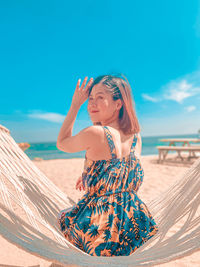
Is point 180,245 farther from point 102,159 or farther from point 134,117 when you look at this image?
point 134,117

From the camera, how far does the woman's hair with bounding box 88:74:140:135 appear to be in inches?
37.4

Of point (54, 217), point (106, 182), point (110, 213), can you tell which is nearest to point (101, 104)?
point (106, 182)

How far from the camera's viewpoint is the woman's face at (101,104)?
934mm

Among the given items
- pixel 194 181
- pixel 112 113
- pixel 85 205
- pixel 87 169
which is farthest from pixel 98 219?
pixel 194 181

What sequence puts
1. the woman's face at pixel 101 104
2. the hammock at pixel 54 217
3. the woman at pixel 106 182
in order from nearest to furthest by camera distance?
the hammock at pixel 54 217, the woman at pixel 106 182, the woman's face at pixel 101 104

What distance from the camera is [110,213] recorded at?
80 cm

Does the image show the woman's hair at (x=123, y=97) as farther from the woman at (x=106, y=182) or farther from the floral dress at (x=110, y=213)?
the floral dress at (x=110, y=213)

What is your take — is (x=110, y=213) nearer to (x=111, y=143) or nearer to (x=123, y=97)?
(x=111, y=143)

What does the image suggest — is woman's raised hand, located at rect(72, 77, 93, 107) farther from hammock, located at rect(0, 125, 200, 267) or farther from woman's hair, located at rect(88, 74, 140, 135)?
hammock, located at rect(0, 125, 200, 267)

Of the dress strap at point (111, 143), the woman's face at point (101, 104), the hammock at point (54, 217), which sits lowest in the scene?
the hammock at point (54, 217)

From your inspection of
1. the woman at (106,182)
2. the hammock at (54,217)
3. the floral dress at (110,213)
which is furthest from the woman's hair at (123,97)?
the hammock at (54,217)

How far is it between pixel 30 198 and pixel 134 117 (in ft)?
2.53

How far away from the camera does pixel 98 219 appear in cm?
79

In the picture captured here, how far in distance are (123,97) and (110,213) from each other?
519mm
